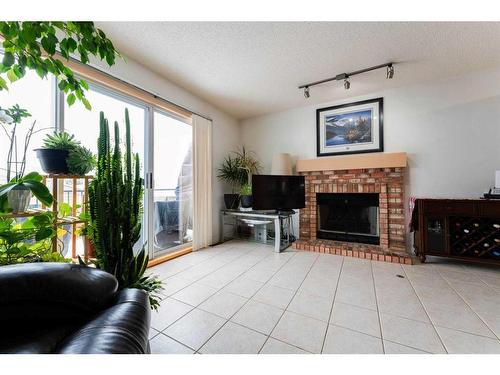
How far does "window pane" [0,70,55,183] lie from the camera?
5.07 feet

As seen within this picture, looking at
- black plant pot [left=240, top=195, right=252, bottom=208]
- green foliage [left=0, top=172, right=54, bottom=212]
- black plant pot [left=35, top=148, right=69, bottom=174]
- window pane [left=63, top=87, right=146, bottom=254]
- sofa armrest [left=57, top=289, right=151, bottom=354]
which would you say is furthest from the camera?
black plant pot [left=240, top=195, right=252, bottom=208]

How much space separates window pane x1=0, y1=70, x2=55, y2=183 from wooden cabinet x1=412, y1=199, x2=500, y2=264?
12.9 ft

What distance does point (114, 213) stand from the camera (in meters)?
1.24

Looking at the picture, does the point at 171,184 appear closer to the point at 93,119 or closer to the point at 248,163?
the point at 93,119

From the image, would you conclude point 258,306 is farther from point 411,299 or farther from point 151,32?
point 151,32

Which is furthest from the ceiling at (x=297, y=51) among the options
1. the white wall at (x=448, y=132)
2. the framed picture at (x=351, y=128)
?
the framed picture at (x=351, y=128)

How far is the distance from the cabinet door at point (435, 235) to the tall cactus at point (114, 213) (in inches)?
118

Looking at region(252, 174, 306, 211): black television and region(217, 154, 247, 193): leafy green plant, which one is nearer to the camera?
region(252, 174, 306, 211): black television

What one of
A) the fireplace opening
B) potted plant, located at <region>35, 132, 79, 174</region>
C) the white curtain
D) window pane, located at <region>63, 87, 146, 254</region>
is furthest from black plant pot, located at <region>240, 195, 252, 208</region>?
potted plant, located at <region>35, 132, 79, 174</region>

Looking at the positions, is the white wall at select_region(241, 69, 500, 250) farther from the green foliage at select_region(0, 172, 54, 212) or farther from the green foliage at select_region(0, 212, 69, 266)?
the green foliage at select_region(0, 212, 69, 266)

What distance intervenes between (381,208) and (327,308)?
2.02 meters

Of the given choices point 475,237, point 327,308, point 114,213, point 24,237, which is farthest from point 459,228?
point 24,237

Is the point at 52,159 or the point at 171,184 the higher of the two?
the point at 52,159
